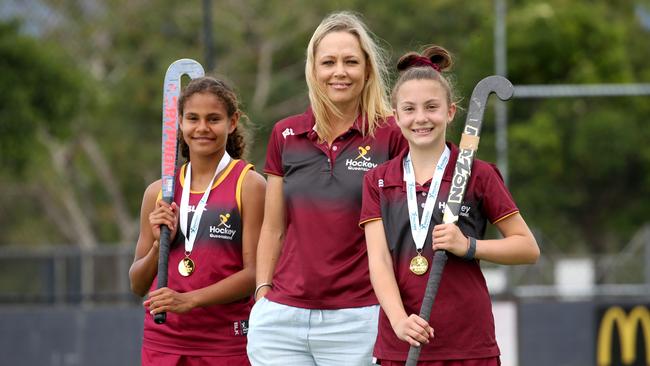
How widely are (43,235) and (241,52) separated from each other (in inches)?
318

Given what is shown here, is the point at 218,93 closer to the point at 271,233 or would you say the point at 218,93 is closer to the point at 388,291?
the point at 271,233

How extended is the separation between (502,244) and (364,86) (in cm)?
104

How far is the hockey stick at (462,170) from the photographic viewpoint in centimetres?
479

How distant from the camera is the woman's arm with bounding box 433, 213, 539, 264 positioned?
4789mm

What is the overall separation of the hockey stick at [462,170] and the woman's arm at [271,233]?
89 cm

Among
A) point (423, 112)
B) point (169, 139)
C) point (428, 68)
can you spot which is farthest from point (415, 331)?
point (169, 139)

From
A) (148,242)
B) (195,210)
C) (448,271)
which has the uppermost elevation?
(195,210)

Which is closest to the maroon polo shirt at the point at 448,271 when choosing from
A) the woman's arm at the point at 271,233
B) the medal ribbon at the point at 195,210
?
the woman's arm at the point at 271,233

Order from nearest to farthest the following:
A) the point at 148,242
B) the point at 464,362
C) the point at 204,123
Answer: the point at 464,362, the point at 204,123, the point at 148,242

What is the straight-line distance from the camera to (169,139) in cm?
596

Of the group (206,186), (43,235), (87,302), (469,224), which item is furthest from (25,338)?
(43,235)

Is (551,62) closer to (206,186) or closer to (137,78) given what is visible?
(137,78)

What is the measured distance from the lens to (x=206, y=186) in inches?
226

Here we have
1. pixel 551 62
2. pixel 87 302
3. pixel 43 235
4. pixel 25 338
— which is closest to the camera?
pixel 25 338
